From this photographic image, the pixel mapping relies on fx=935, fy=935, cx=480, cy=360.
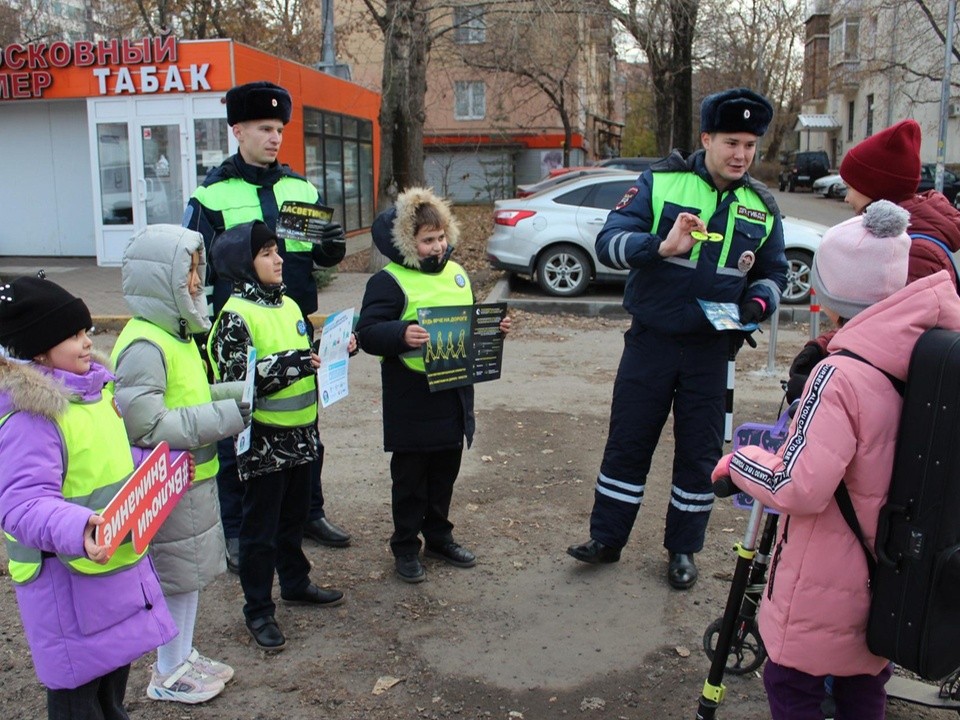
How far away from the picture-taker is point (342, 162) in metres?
19.0

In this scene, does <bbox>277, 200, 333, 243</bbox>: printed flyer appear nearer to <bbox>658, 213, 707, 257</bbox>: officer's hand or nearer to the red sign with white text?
<bbox>658, 213, 707, 257</bbox>: officer's hand

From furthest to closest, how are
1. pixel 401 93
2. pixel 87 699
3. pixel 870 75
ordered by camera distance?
pixel 870 75 < pixel 401 93 < pixel 87 699

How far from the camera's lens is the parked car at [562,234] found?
12.9m

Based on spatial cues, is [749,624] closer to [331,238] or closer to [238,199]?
[331,238]

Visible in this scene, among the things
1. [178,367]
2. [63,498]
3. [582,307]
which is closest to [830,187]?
[582,307]

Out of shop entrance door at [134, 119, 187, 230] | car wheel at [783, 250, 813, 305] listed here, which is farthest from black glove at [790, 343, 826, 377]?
shop entrance door at [134, 119, 187, 230]

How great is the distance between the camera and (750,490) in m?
2.55

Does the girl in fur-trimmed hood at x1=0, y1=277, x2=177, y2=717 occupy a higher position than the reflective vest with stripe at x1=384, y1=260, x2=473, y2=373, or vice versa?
the reflective vest with stripe at x1=384, y1=260, x2=473, y2=373

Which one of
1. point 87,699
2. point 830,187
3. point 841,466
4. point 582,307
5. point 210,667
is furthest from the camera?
point 830,187

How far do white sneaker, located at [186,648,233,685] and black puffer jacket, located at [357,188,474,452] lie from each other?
3.91ft

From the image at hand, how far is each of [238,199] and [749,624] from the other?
2946 millimetres

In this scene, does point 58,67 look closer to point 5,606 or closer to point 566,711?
A: point 5,606

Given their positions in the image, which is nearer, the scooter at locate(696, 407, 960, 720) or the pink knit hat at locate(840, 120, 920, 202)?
the scooter at locate(696, 407, 960, 720)

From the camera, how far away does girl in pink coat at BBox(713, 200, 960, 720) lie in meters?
2.34
